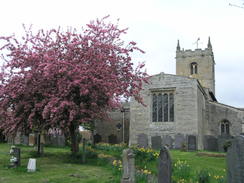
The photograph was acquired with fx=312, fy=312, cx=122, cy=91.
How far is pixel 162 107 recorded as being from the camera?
29016 mm

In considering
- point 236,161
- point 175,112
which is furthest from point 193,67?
point 236,161

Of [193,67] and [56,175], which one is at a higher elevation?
[193,67]

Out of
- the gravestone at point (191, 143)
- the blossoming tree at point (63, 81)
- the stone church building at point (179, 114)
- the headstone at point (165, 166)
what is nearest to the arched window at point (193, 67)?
the stone church building at point (179, 114)

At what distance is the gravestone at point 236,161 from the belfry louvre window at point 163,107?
75.5 ft

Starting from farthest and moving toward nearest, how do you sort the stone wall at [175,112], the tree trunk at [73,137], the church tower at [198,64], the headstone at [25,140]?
1. the church tower at [198,64]
2. the stone wall at [175,112]
3. the headstone at [25,140]
4. the tree trunk at [73,137]

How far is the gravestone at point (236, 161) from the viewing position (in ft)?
17.3

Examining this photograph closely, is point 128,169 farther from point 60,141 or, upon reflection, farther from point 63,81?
point 60,141

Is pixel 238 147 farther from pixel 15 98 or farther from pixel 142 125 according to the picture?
pixel 142 125

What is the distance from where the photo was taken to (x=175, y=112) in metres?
28.3

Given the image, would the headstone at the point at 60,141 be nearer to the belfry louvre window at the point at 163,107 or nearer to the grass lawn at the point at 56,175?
the belfry louvre window at the point at 163,107

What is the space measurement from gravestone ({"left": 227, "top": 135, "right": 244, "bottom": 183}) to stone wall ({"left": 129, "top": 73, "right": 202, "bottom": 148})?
21335mm

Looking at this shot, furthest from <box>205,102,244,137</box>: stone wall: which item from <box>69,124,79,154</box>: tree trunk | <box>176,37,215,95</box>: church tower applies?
<box>69,124,79,154</box>: tree trunk

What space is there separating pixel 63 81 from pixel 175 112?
688 inches

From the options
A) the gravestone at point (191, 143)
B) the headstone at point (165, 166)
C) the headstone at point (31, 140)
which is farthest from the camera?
the headstone at point (31, 140)
